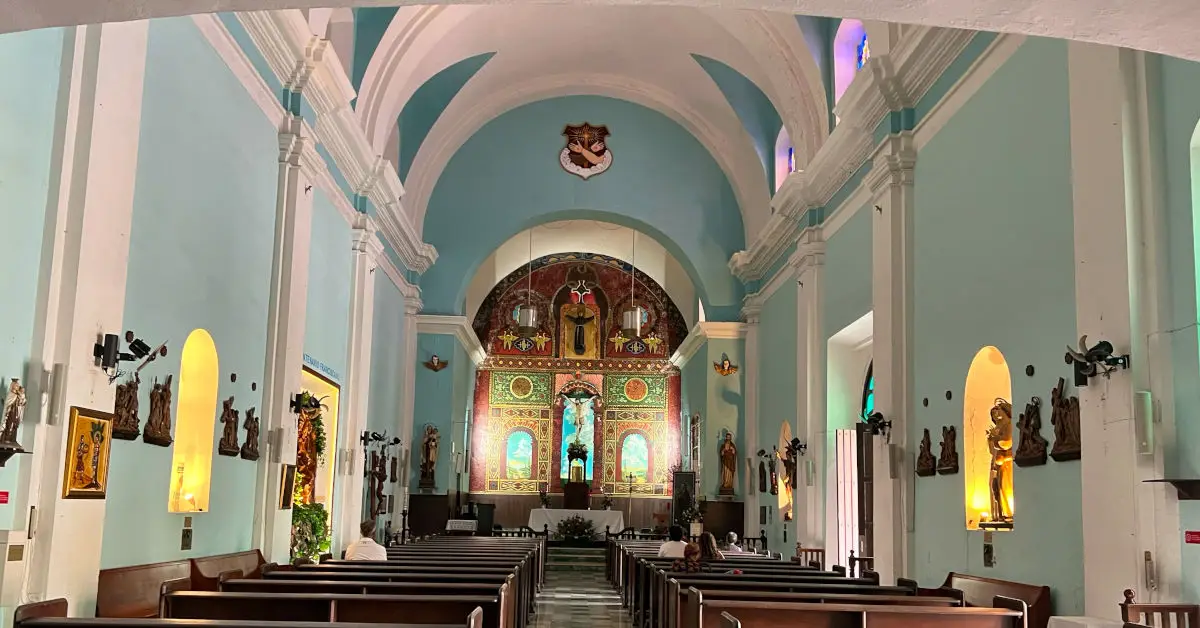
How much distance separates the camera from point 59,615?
18.6 feet

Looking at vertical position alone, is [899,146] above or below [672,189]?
below

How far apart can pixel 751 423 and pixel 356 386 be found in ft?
A: 26.0

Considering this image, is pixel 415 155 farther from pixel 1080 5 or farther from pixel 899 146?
pixel 1080 5

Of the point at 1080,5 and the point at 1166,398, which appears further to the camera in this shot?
the point at 1166,398

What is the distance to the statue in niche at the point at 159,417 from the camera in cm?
767

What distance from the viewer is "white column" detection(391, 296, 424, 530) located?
1862cm

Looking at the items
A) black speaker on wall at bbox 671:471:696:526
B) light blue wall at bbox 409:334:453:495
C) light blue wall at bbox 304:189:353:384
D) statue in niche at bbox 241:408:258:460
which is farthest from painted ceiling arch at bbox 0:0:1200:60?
black speaker on wall at bbox 671:471:696:526

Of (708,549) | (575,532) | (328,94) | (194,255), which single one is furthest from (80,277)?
(575,532)

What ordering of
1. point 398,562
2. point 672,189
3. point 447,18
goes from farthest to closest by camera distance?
point 672,189 < point 447,18 < point 398,562

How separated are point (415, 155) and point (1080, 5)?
15.3 m

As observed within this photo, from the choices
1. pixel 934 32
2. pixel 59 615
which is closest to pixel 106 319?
pixel 59 615

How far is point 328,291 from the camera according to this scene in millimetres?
12984

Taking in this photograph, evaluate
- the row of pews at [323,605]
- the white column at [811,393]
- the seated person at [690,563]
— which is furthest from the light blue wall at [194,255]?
the white column at [811,393]

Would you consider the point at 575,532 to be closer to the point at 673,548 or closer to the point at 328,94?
the point at 673,548
